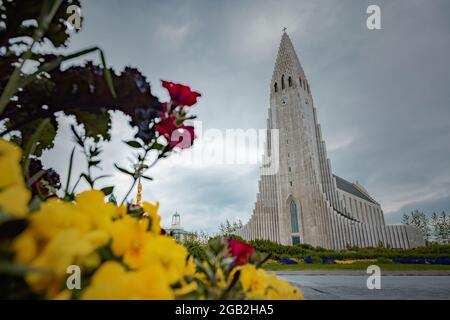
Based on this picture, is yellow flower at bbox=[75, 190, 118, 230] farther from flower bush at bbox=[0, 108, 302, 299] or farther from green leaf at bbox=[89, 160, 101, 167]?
green leaf at bbox=[89, 160, 101, 167]

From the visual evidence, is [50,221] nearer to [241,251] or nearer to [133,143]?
[241,251]

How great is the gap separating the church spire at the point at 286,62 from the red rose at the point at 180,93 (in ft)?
122

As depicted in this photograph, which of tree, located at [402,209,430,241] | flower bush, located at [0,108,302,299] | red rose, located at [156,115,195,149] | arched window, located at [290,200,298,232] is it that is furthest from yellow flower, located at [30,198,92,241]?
tree, located at [402,209,430,241]

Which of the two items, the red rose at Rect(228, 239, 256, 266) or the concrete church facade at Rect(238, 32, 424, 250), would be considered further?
the concrete church facade at Rect(238, 32, 424, 250)

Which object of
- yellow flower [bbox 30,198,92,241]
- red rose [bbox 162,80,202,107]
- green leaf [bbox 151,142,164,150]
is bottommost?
yellow flower [bbox 30,198,92,241]

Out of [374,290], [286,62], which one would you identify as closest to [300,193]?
[286,62]

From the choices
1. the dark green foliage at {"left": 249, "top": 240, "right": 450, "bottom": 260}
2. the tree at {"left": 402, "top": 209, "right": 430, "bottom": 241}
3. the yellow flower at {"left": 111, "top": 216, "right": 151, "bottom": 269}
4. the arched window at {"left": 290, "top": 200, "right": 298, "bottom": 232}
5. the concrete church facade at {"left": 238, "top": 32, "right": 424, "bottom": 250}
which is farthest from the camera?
the tree at {"left": 402, "top": 209, "right": 430, "bottom": 241}

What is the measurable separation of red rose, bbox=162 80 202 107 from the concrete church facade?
29034 millimetres

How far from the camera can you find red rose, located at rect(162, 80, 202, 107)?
85cm

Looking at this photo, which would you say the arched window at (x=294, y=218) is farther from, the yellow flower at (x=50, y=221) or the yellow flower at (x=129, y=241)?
the yellow flower at (x=50, y=221)

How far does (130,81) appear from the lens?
32.9 inches

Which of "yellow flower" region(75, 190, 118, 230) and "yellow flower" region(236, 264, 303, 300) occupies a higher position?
"yellow flower" region(75, 190, 118, 230)
